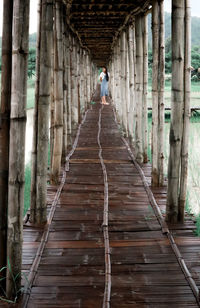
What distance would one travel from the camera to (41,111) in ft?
11.2

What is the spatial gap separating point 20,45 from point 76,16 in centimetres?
462

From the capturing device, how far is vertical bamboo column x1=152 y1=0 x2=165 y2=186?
14.0ft

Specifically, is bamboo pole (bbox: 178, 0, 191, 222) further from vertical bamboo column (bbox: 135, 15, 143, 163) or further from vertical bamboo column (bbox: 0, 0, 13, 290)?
vertical bamboo column (bbox: 135, 15, 143, 163)

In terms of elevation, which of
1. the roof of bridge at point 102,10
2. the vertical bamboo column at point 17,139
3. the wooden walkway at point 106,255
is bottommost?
the wooden walkway at point 106,255

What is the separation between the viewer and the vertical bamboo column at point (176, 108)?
3221 mm

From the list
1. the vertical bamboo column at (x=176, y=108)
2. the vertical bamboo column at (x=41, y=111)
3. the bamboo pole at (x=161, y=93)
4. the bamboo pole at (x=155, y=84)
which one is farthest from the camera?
the bamboo pole at (x=155, y=84)

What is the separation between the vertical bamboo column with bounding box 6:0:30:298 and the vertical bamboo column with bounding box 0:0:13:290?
7 centimetres

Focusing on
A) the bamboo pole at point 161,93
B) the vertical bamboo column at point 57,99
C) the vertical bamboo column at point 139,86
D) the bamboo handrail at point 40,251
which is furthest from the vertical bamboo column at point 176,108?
the vertical bamboo column at point 139,86

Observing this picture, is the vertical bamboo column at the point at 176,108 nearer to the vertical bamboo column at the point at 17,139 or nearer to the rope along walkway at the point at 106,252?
the rope along walkway at the point at 106,252

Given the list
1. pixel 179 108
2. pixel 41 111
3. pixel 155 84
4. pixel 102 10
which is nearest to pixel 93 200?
pixel 41 111

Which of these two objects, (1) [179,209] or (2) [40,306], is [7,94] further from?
(1) [179,209]

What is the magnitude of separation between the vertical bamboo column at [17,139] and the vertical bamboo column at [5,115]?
0.07 meters

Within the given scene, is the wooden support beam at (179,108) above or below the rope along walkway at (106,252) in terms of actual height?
above

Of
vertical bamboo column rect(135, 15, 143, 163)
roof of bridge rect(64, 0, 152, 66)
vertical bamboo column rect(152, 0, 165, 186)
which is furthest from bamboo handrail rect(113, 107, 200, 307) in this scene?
roof of bridge rect(64, 0, 152, 66)
